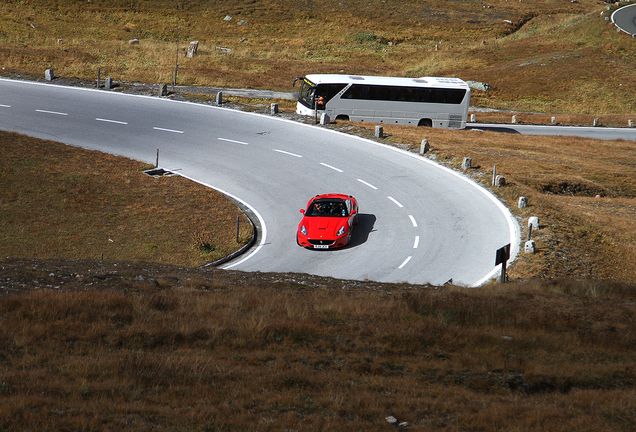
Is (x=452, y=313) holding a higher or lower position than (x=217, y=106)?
lower

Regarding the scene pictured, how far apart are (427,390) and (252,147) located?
24.0 m

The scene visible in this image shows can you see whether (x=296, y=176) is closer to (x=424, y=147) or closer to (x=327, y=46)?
(x=424, y=147)

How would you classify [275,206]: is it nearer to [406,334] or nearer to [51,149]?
[51,149]

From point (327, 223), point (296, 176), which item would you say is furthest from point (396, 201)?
point (296, 176)

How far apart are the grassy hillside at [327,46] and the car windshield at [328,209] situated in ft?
95.6

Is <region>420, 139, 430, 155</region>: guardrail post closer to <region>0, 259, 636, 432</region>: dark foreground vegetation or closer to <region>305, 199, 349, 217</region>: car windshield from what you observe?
<region>305, 199, 349, 217</region>: car windshield

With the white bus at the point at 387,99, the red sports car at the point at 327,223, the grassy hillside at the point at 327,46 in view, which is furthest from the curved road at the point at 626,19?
the red sports car at the point at 327,223

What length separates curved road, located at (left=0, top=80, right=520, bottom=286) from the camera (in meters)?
19.9

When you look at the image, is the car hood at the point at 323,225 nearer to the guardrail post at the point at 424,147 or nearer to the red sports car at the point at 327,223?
the red sports car at the point at 327,223

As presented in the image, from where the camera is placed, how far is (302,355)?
8953mm

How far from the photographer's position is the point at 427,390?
7750 millimetres

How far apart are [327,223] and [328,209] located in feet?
2.75

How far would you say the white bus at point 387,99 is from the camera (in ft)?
121

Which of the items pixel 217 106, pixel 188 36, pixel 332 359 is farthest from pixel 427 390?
pixel 188 36
